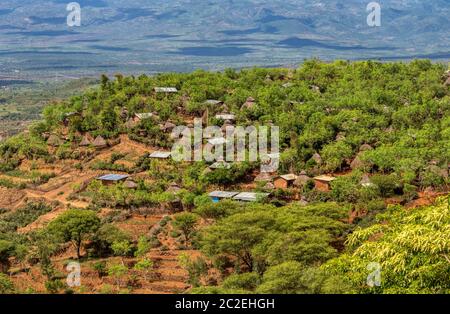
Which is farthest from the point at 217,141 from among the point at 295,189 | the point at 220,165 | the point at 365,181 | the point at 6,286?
the point at 6,286

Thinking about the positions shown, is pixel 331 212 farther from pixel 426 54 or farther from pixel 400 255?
pixel 426 54

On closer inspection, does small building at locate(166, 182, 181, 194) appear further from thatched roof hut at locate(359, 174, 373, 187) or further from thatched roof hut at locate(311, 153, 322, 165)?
thatched roof hut at locate(359, 174, 373, 187)

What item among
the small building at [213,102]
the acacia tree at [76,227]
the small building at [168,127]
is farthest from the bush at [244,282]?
the small building at [213,102]

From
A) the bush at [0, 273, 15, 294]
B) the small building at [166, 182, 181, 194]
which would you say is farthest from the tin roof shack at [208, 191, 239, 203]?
the bush at [0, 273, 15, 294]

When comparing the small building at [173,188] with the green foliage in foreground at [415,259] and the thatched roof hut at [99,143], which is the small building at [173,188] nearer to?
the thatched roof hut at [99,143]

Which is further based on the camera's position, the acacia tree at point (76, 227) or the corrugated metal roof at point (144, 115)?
the corrugated metal roof at point (144, 115)

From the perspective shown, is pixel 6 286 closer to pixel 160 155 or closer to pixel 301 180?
pixel 301 180

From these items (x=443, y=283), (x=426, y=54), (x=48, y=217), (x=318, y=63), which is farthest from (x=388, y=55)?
(x=443, y=283)
